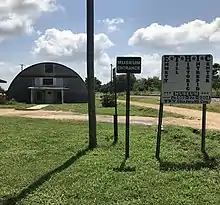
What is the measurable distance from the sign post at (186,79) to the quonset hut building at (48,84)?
40.1 meters

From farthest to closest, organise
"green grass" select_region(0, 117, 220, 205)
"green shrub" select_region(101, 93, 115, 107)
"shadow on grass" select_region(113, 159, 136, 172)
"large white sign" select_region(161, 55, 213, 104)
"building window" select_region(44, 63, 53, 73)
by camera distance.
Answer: "building window" select_region(44, 63, 53, 73), "green shrub" select_region(101, 93, 115, 107), "large white sign" select_region(161, 55, 213, 104), "shadow on grass" select_region(113, 159, 136, 172), "green grass" select_region(0, 117, 220, 205)

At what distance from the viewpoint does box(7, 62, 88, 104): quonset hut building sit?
49281 millimetres

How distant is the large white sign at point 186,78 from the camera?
29.6ft

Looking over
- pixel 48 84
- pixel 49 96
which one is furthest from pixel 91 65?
pixel 49 96

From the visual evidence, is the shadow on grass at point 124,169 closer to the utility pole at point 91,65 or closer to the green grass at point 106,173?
the green grass at point 106,173

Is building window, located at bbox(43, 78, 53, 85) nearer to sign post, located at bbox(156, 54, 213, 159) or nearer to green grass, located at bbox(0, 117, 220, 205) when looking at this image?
green grass, located at bbox(0, 117, 220, 205)

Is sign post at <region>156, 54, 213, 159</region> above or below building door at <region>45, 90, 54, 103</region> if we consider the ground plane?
above

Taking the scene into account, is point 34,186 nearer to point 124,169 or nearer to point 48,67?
point 124,169

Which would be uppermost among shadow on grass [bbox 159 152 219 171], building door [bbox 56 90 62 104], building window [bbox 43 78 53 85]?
building window [bbox 43 78 53 85]

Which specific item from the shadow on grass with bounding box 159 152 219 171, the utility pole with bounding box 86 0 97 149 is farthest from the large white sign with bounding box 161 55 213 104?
the utility pole with bounding box 86 0 97 149

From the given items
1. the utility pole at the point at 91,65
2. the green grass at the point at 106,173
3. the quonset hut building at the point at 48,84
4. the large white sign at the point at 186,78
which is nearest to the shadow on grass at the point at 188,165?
the green grass at the point at 106,173

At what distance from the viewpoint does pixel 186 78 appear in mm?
9125

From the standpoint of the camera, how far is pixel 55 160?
839cm

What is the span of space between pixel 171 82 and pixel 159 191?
3.75 m
